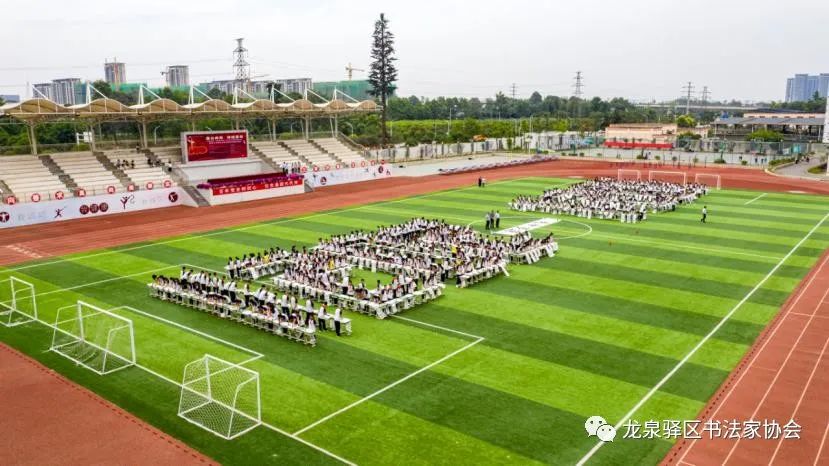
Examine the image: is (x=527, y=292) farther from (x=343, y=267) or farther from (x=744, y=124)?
(x=744, y=124)

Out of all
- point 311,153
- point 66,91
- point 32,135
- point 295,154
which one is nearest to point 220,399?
point 32,135

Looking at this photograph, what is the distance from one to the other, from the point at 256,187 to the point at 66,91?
111023 mm

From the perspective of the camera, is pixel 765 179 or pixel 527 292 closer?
pixel 527 292

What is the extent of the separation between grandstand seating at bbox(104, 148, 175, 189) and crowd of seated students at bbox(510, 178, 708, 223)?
2917 cm

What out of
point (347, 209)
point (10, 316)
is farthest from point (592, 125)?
point (10, 316)

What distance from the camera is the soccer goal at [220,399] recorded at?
15320mm

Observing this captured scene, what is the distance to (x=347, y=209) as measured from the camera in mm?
48375

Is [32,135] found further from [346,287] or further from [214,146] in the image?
[346,287]

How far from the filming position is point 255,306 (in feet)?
72.9

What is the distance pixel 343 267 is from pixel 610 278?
39.5 ft

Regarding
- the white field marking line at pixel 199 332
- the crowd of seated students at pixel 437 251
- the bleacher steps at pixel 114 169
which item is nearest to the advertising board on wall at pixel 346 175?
the bleacher steps at pixel 114 169

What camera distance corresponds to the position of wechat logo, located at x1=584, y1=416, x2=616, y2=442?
14.4 metres

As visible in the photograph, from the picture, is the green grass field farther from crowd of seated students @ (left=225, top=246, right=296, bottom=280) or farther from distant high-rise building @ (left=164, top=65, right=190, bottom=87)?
distant high-rise building @ (left=164, top=65, right=190, bottom=87)

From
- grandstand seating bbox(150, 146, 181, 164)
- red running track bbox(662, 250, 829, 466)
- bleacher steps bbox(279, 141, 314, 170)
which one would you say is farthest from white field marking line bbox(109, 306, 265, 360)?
bleacher steps bbox(279, 141, 314, 170)
